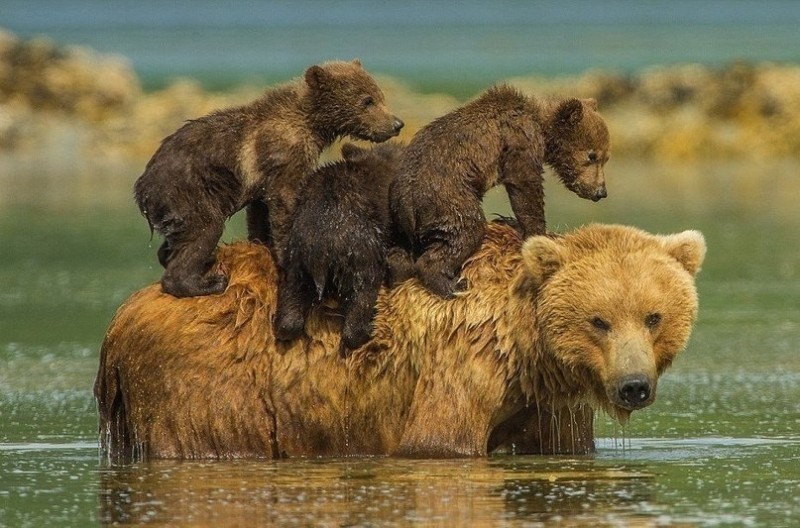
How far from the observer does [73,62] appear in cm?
4450

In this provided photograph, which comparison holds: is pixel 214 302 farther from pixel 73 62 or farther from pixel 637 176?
pixel 73 62

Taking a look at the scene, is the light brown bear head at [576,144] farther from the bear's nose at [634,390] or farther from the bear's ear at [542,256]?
the bear's nose at [634,390]

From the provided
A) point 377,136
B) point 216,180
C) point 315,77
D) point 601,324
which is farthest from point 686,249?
point 216,180

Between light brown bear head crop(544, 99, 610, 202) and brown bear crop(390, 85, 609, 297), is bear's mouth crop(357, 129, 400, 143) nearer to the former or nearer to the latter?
Answer: brown bear crop(390, 85, 609, 297)

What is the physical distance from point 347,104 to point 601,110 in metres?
30.5

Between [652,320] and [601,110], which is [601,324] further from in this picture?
[601,110]

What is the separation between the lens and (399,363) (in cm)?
933

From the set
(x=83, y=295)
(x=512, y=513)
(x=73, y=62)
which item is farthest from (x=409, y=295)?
(x=73, y=62)

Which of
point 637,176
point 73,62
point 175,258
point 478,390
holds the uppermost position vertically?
point 73,62

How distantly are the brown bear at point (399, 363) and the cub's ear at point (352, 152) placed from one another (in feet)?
2.15

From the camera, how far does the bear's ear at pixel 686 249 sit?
29.7 ft

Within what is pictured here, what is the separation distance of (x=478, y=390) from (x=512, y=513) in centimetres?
145

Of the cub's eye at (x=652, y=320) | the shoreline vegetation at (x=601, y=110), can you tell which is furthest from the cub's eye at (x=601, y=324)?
the shoreline vegetation at (x=601, y=110)

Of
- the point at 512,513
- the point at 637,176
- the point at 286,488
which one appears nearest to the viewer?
the point at 512,513
